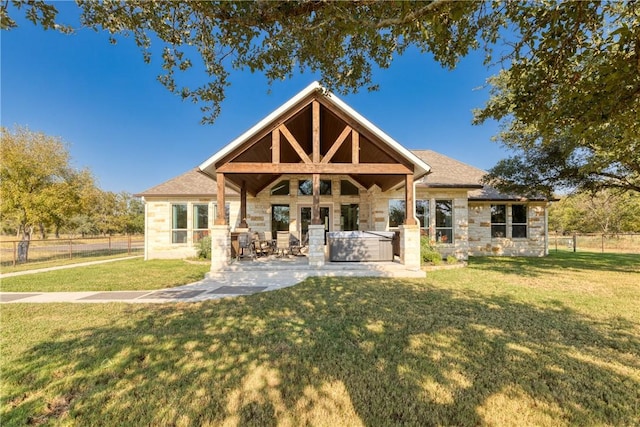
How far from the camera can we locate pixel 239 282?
298 inches

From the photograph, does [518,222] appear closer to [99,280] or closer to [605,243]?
[605,243]

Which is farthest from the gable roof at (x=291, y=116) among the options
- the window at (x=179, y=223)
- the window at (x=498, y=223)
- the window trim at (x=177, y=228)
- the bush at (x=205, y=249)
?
the window at (x=498, y=223)

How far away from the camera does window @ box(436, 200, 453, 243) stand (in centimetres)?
1302

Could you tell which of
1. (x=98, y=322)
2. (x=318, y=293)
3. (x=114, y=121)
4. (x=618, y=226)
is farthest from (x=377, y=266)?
(x=618, y=226)

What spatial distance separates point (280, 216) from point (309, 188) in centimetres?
199

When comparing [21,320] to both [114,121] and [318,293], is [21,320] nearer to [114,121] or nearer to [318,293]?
[318,293]

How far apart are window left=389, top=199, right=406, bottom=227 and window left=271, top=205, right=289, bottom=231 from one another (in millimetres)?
5000

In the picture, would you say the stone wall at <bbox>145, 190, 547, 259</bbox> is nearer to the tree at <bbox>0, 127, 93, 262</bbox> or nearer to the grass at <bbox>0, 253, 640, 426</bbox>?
the tree at <bbox>0, 127, 93, 262</bbox>

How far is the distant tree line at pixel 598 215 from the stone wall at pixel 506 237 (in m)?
15.4

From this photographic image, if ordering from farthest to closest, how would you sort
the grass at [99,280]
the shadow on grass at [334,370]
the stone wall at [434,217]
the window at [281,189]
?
Answer: the window at [281,189], the stone wall at [434,217], the grass at [99,280], the shadow on grass at [334,370]

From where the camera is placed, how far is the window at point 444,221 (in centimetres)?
1302

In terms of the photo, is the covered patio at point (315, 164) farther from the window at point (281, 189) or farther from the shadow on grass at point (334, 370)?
the window at point (281, 189)

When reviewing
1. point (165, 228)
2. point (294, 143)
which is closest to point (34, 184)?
point (165, 228)

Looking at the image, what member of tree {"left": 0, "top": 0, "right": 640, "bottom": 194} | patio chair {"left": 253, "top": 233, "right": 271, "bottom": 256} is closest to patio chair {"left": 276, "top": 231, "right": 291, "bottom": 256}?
patio chair {"left": 253, "top": 233, "right": 271, "bottom": 256}
